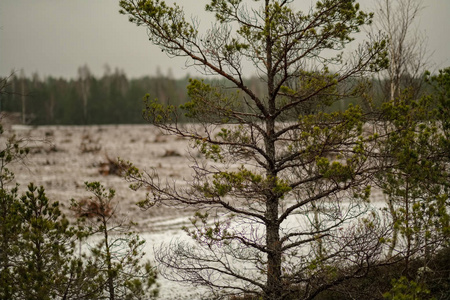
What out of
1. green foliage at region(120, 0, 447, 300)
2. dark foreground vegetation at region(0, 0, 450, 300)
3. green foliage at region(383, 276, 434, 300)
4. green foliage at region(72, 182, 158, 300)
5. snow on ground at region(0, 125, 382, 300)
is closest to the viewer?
green foliage at region(383, 276, 434, 300)

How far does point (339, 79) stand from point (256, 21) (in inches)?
65.6

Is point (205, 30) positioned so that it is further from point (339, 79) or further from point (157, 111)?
point (339, 79)

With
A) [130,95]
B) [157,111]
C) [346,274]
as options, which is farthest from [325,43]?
[130,95]

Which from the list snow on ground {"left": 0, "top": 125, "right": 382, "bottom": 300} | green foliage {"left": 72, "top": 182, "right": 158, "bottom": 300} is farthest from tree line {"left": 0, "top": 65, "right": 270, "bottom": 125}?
green foliage {"left": 72, "top": 182, "right": 158, "bottom": 300}

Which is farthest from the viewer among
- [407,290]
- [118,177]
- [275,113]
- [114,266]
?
[118,177]

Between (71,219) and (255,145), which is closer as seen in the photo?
(255,145)

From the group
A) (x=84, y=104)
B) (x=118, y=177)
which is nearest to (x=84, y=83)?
(x=84, y=104)

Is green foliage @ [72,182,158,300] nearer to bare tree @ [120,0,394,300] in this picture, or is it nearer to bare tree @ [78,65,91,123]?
bare tree @ [120,0,394,300]

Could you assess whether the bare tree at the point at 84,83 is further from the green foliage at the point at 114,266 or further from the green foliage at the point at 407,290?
the green foliage at the point at 407,290

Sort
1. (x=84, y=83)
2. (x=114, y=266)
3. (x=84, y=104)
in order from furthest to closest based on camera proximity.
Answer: (x=84, y=83) → (x=84, y=104) → (x=114, y=266)

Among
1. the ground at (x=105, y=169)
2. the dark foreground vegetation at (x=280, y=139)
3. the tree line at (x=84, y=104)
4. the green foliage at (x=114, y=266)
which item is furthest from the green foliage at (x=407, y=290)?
the tree line at (x=84, y=104)

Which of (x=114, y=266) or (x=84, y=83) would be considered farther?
(x=84, y=83)

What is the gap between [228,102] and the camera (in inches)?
257

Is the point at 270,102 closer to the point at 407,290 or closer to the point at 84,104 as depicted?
the point at 407,290
